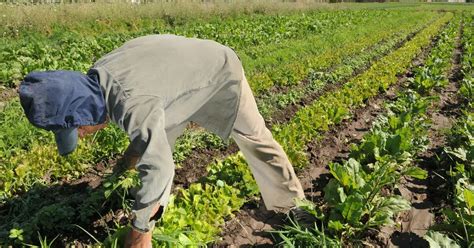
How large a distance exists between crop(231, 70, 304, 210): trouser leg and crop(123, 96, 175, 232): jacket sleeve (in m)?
0.94

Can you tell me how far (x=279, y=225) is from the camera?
12.0ft

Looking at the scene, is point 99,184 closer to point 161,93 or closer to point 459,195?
point 161,93

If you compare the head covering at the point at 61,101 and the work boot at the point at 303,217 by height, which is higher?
the head covering at the point at 61,101

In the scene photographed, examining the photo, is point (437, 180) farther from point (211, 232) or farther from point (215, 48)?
point (215, 48)

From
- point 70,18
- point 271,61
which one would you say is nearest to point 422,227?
point 271,61

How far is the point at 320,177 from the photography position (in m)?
4.64

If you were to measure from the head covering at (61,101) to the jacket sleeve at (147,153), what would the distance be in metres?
0.20

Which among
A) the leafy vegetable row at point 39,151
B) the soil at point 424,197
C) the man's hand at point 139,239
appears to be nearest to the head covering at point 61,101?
the man's hand at point 139,239

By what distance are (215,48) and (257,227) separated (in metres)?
1.69

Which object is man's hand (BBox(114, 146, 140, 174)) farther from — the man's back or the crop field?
the man's back

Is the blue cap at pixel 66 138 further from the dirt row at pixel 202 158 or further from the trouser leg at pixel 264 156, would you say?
the dirt row at pixel 202 158

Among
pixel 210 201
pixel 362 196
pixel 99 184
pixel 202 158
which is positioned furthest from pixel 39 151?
pixel 362 196

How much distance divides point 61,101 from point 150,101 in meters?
0.48

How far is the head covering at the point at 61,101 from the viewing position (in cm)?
204
